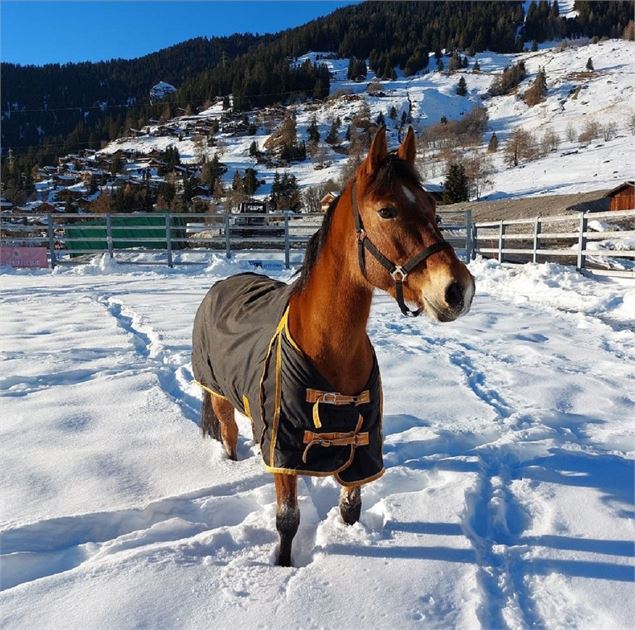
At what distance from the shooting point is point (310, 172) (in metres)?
72.5

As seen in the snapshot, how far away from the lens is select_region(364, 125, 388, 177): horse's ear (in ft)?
5.27

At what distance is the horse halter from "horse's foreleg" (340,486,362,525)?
0.87m

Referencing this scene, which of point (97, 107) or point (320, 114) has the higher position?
point (97, 107)

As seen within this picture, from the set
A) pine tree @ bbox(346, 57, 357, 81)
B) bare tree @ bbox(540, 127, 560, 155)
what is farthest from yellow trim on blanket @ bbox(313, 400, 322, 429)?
pine tree @ bbox(346, 57, 357, 81)

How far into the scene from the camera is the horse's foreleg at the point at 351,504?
2070 mm

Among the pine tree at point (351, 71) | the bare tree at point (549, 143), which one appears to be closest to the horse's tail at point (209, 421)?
the bare tree at point (549, 143)

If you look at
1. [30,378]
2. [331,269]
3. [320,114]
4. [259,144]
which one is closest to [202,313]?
[331,269]

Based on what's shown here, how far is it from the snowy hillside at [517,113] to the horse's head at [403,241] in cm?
4145

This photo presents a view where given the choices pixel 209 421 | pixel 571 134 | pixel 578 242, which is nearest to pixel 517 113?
pixel 571 134

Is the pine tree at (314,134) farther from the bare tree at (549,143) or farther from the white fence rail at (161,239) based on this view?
the white fence rail at (161,239)

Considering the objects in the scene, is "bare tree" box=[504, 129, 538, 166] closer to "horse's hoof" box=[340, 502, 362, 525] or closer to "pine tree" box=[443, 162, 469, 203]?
"pine tree" box=[443, 162, 469, 203]

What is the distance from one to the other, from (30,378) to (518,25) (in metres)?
178

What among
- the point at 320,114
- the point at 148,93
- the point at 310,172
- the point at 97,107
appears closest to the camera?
the point at 310,172

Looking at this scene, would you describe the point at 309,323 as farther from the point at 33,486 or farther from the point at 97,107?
the point at 97,107
